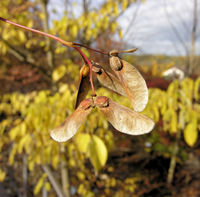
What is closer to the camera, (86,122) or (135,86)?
(135,86)

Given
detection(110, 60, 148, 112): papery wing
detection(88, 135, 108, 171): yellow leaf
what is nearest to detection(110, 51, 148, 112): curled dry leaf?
detection(110, 60, 148, 112): papery wing

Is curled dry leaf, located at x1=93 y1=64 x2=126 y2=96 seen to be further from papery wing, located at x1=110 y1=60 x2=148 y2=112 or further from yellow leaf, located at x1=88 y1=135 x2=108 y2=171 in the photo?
yellow leaf, located at x1=88 y1=135 x2=108 y2=171

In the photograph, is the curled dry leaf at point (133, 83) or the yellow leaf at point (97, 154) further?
the yellow leaf at point (97, 154)

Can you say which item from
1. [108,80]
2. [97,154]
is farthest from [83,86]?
[97,154]

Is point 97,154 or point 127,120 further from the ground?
point 127,120

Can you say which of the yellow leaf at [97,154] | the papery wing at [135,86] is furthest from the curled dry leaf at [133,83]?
the yellow leaf at [97,154]

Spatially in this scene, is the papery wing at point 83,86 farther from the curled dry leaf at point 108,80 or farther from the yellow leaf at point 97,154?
the yellow leaf at point 97,154

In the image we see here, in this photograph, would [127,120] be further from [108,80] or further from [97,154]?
[97,154]

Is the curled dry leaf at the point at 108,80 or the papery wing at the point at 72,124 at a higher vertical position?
the curled dry leaf at the point at 108,80
